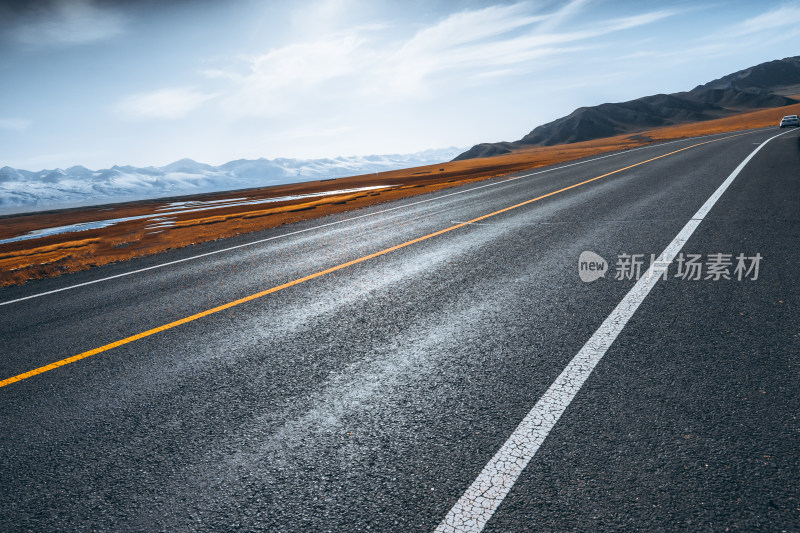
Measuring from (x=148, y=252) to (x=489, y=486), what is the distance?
37.9 ft

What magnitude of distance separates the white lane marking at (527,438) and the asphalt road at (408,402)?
0.15ft

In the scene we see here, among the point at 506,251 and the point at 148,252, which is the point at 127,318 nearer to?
the point at 506,251

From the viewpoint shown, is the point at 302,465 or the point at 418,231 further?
the point at 418,231

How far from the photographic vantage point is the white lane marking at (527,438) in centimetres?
198

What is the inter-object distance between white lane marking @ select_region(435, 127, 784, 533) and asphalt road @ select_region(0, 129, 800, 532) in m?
0.05

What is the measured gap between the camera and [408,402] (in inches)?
116

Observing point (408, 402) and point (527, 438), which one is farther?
point (408, 402)

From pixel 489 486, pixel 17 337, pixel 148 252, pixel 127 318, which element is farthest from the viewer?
pixel 148 252

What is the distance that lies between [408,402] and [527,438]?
0.83 metres

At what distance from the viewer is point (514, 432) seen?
250 cm

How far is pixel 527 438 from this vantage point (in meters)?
2.44

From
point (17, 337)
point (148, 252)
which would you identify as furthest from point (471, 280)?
point (148, 252)

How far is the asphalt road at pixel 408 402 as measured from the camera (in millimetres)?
2084

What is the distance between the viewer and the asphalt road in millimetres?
2084
